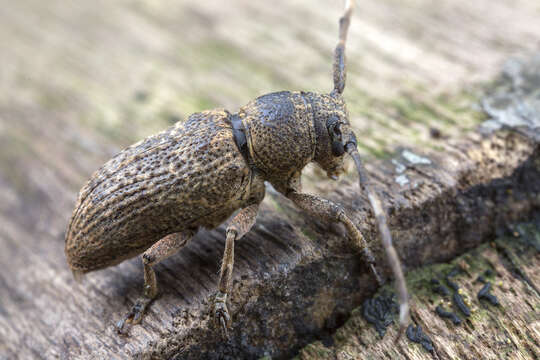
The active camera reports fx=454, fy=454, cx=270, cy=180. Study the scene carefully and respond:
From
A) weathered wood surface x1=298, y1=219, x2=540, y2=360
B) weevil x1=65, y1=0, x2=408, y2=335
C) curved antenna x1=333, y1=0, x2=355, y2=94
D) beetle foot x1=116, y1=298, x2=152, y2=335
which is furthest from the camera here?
curved antenna x1=333, y1=0, x2=355, y2=94

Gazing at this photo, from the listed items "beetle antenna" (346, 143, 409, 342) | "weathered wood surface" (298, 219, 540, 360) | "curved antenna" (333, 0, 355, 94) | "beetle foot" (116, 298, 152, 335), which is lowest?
"beetle foot" (116, 298, 152, 335)

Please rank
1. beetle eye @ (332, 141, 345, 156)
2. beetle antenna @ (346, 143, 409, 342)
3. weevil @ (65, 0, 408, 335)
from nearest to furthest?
beetle antenna @ (346, 143, 409, 342)
weevil @ (65, 0, 408, 335)
beetle eye @ (332, 141, 345, 156)

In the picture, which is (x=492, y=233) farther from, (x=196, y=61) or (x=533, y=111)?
(x=196, y=61)

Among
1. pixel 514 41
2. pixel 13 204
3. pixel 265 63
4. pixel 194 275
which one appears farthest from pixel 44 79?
pixel 514 41

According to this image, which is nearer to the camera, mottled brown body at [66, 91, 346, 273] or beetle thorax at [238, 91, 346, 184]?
mottled brown body at [66, 91, 346, 273]

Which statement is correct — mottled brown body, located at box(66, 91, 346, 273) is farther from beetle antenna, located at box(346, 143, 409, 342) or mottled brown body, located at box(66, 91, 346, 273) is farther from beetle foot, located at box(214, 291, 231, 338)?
beetle foot, located at box(214, 291, 231, 338)

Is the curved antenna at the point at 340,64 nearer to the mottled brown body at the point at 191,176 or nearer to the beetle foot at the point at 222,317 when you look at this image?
the mottled brown body at the point at 191,176

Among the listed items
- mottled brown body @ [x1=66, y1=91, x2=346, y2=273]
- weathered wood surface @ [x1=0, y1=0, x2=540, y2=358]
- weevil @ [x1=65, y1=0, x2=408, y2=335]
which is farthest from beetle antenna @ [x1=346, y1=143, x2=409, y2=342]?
mottled brown body @ [x1=66, y1=91, x2=346, y2=273]

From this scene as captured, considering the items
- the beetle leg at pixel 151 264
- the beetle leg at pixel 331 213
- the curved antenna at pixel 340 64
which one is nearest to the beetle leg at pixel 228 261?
the beetle leg at pixel 331 213
